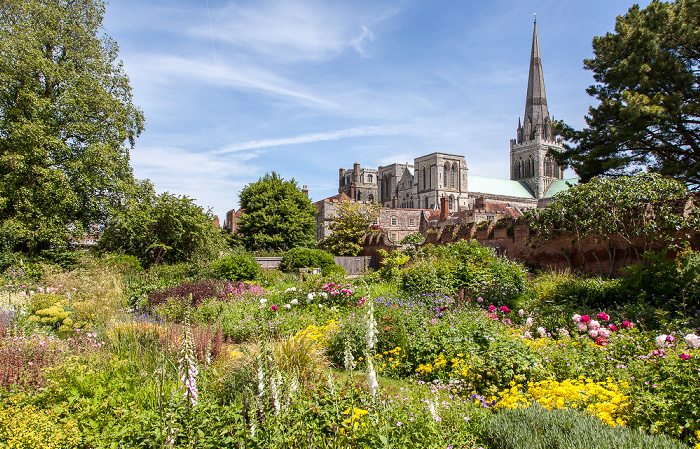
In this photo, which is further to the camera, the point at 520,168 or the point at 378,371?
the point at 520,168

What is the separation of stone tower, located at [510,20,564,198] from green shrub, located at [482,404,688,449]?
93546 mm

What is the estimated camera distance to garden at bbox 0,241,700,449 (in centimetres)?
304

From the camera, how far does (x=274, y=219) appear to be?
100ft

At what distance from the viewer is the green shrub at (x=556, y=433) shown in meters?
2.65

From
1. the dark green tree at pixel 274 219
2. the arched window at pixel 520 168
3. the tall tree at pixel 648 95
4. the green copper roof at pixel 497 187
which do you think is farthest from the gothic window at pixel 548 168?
Result: the tall tree at pixel 648 95

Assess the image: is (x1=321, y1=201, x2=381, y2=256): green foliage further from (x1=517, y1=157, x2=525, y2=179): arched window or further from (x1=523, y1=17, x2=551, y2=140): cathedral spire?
(x1=517, y1=157, x2=525, y2=179): arched window

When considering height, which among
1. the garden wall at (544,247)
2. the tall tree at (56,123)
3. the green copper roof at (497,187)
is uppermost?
the green copper roof at (497,187)

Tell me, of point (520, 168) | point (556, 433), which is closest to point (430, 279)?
point (556, 433)

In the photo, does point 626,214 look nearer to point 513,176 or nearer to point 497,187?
point 497,187

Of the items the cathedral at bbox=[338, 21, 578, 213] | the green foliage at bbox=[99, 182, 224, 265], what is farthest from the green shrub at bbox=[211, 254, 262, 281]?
the cathedral at bbox=[338, 21, 578, 213]

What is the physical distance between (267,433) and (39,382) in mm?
2764

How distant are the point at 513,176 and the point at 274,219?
81.7 meters

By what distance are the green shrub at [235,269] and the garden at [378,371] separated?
5519 mm

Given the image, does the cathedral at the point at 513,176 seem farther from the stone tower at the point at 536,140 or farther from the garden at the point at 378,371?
the garden at the point at 378,371
